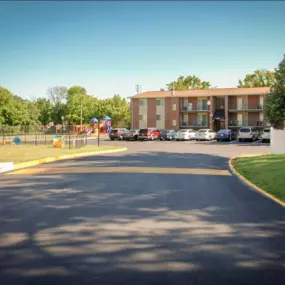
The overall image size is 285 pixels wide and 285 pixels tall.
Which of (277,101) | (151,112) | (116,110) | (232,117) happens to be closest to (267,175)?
(277,101)

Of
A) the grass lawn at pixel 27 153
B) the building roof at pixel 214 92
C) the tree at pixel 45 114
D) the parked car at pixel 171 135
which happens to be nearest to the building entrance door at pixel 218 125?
the building roof at pixel 214 92

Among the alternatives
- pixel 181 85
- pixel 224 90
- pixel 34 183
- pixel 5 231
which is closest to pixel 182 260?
pixel 5 231

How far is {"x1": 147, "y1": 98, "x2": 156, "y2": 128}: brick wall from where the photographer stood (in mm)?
72562

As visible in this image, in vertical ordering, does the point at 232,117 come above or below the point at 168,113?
below

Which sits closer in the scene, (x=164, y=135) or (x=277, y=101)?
(x=277, y=101)

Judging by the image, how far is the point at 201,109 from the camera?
68688mm

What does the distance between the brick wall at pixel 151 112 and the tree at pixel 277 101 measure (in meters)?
44.9

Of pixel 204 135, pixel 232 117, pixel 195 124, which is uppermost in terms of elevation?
pixel 232 117

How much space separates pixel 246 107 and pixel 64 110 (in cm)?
5634

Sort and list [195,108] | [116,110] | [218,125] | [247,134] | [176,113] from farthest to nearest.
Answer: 1. [116,110]
2. [176,113]
3. [195,108]
4. [218,125]
5. [247,134]

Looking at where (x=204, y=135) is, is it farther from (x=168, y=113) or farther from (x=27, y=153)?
(x=27, y=153)

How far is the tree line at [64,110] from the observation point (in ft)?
253

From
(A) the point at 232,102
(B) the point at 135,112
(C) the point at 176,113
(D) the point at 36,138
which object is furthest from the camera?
(B) the point at 135,112

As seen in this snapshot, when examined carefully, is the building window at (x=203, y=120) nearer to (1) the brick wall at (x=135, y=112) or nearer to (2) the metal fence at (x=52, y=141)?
(1) the brick wall at (x=135, y=112)
